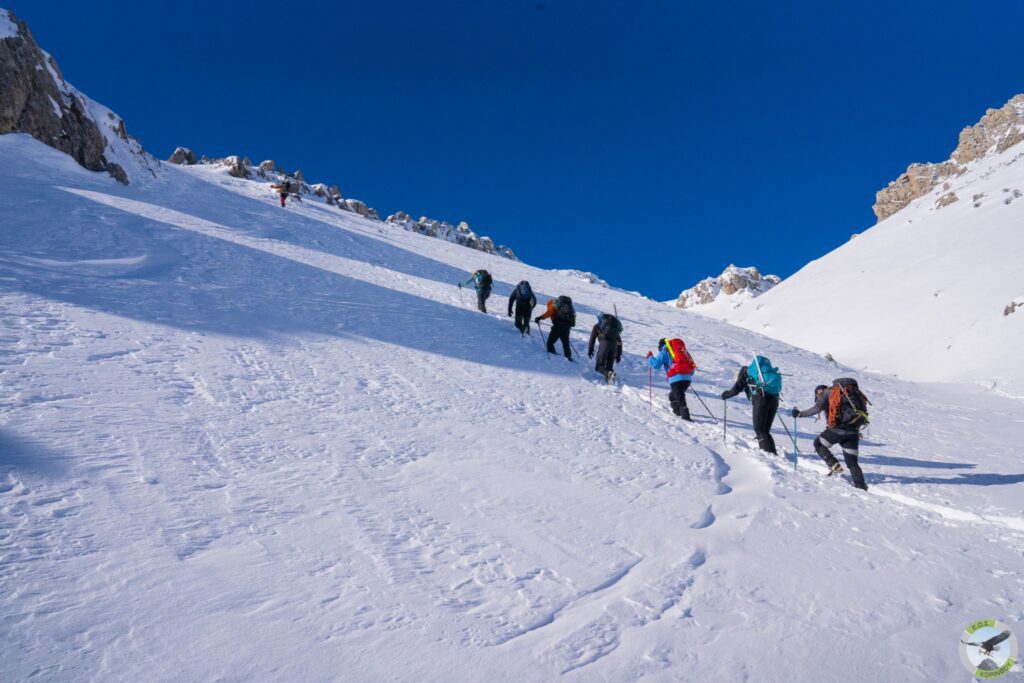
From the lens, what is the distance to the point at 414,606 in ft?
11.5

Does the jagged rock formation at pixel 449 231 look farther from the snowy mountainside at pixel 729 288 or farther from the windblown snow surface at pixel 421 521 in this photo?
the windblown snow surface at pixel 421 521

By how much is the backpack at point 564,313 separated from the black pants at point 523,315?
1234 mm

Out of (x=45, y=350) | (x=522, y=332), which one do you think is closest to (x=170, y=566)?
(x=45, y=350)

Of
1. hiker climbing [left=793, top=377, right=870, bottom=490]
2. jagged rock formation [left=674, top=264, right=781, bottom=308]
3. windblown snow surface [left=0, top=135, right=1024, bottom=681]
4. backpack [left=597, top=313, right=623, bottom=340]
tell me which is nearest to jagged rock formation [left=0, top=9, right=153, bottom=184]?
windblown snow surface [left=0, top=135, right=1024, bottom=681]

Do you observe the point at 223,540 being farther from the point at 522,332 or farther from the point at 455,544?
the point at 522,332

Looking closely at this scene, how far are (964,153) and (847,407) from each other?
311 ft

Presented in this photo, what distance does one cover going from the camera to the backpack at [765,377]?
7.97 m

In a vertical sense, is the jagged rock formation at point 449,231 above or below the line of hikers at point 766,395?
above

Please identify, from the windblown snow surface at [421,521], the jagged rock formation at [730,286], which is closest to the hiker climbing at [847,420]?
the windblown snow surface at [421,521]

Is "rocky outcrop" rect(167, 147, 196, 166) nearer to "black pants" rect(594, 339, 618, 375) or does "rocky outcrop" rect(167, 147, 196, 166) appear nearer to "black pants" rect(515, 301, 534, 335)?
"black pants" rect(515, 301, 534, 335)

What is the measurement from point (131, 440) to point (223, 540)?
2.15 meters

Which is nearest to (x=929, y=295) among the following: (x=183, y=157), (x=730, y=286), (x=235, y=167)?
(x=235, y=167)

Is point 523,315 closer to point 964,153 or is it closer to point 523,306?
point 523,306

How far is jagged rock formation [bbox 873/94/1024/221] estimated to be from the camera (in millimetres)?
69331
